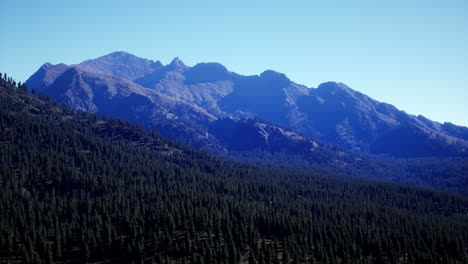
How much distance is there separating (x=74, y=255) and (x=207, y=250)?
48.2 metres

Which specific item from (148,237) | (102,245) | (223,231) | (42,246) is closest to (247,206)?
(223,231)

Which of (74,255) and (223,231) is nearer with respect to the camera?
(74,255)

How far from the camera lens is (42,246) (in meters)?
127

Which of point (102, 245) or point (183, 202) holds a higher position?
point (183, 202)

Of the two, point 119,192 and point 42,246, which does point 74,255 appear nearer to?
point 42,246

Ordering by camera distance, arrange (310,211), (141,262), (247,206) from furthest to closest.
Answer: (310,211)
(247,206)
(141,262)

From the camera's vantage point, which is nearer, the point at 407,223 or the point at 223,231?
the point at 223,231

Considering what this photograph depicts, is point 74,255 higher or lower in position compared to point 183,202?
lower

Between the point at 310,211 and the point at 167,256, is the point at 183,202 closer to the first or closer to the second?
the point at 167,256

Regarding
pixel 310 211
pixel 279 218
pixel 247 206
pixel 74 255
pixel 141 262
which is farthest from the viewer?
pixel 310 211

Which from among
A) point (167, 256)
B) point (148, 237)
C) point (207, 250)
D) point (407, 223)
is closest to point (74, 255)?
point (148, 237)

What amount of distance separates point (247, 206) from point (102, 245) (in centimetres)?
7100

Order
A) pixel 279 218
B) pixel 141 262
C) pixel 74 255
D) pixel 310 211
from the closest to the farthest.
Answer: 1. pixel 141 262
2. pixel 74 255
3. pixel 279 218
4. pixel 310 211

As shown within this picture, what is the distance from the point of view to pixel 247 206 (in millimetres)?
184375
